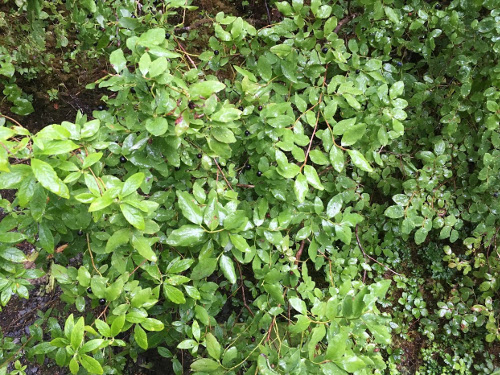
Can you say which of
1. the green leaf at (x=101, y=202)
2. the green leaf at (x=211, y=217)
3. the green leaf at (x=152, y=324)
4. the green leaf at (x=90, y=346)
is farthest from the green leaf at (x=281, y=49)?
the green leaf at (x=90, y=346)

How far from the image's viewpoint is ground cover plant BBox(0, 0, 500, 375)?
41.0 inches

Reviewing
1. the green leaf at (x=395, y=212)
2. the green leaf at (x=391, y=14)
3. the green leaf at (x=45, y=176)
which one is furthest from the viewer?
the green leaf at (x=395, y=212)

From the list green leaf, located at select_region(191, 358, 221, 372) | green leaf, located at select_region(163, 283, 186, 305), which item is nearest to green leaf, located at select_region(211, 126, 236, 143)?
green leaf, located at select_region(163, 283, 186, 305)

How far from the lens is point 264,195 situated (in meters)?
1.47

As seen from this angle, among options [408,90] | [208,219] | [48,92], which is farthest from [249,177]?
[48,92]

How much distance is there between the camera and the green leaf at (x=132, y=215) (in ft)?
2.91

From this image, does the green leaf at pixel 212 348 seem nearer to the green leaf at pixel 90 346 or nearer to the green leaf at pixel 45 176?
the green leaf at pixel 90 346

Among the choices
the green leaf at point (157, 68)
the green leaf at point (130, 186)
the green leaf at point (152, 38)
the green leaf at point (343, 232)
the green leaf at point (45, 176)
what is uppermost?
the green leaf at point (152, 38)

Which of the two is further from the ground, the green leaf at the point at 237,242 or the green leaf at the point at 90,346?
the green leaf at the point at 237,242

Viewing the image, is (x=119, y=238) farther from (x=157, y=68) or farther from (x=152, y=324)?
(x=157, y=68)

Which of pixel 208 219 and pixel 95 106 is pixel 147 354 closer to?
pixel 208 219

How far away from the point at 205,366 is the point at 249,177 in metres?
0.77

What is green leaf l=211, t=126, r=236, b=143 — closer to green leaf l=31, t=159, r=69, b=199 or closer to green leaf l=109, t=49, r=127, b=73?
green leaf l=109, t=49, r=127, b=73

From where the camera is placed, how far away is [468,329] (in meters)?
2.13
